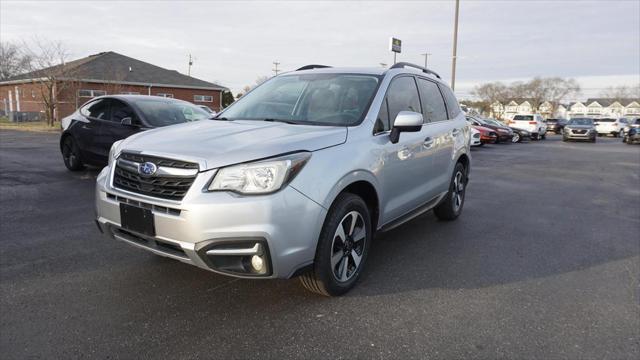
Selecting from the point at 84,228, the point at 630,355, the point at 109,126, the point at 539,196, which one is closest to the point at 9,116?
the point at 109,126

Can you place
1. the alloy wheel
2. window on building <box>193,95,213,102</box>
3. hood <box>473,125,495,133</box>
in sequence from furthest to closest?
1. window on building <box>193,95,213,102</box>
2. hood <box>473,125,495,133</box>
3. the alloy wheel

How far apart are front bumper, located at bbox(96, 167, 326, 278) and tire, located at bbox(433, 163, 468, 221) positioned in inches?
120

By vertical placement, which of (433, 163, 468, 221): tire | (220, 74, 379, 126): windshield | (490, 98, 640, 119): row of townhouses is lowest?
(433, 163, 468, 221): tire

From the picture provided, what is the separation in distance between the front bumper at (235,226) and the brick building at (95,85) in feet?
93.3

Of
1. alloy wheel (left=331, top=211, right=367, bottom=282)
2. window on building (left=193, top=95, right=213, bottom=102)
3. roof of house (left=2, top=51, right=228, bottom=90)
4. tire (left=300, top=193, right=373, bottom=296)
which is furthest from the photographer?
window on building (left=193, top=95, right=213, bottom=102)

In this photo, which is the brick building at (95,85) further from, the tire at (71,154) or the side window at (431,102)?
the side window at (431,102)

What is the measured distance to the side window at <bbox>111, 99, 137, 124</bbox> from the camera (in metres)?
7.50

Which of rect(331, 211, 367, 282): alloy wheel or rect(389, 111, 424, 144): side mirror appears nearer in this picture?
rect(331, 211, 367, 282): alloy wheel

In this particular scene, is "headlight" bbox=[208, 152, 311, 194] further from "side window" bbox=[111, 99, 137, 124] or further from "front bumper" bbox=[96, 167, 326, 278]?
"side window" bbox=[111, 99, 137, 124]

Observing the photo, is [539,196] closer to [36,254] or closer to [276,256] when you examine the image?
[276,256]

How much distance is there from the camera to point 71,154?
345 inches

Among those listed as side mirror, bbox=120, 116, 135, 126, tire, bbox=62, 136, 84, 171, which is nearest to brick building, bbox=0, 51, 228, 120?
tire, bbox=62, 136, 84, 171

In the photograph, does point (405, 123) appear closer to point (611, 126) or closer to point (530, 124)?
point (530, 124)

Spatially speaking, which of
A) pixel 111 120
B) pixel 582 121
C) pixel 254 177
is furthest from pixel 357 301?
pixel 582 121
